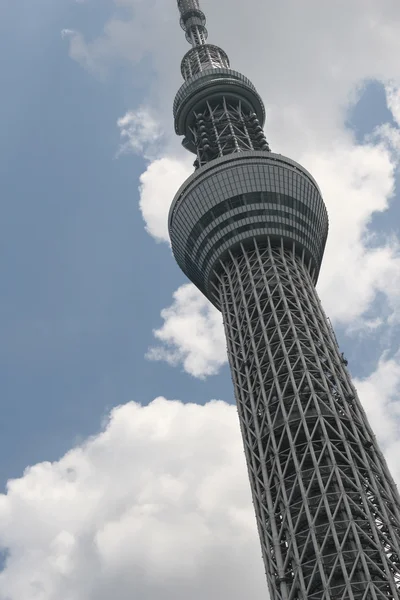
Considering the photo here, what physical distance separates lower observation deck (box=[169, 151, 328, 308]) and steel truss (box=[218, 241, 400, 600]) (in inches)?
111

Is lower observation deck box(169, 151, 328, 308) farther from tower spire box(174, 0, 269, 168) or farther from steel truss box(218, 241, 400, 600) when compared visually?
tower spire box(174, 0, 269, 168)

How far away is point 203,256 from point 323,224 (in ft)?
70.6

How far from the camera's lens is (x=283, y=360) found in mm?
87438

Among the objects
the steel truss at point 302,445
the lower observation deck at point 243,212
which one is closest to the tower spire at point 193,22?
the lower observation deck at point 243,212

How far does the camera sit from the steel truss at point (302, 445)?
67.4m

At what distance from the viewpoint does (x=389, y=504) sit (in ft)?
242

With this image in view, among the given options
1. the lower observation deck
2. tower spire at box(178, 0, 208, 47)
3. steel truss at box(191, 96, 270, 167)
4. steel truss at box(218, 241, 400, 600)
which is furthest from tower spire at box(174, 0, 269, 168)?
steel truss at box(218, 241, 400, 600)

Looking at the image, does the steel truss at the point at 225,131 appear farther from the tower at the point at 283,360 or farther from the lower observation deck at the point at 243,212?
the lower observation deck at the point at 243,212

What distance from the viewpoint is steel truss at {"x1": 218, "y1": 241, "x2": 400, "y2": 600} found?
221ft

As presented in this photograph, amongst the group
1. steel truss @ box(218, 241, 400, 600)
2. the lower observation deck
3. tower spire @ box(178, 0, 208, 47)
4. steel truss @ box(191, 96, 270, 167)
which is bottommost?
steel truss @ box(218, 241, 400, 600)

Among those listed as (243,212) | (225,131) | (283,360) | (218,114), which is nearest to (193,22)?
(218,114)

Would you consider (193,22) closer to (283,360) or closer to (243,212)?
(243,212)

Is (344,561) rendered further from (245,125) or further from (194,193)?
(245,125)

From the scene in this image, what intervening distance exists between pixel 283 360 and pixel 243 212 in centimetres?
2665
